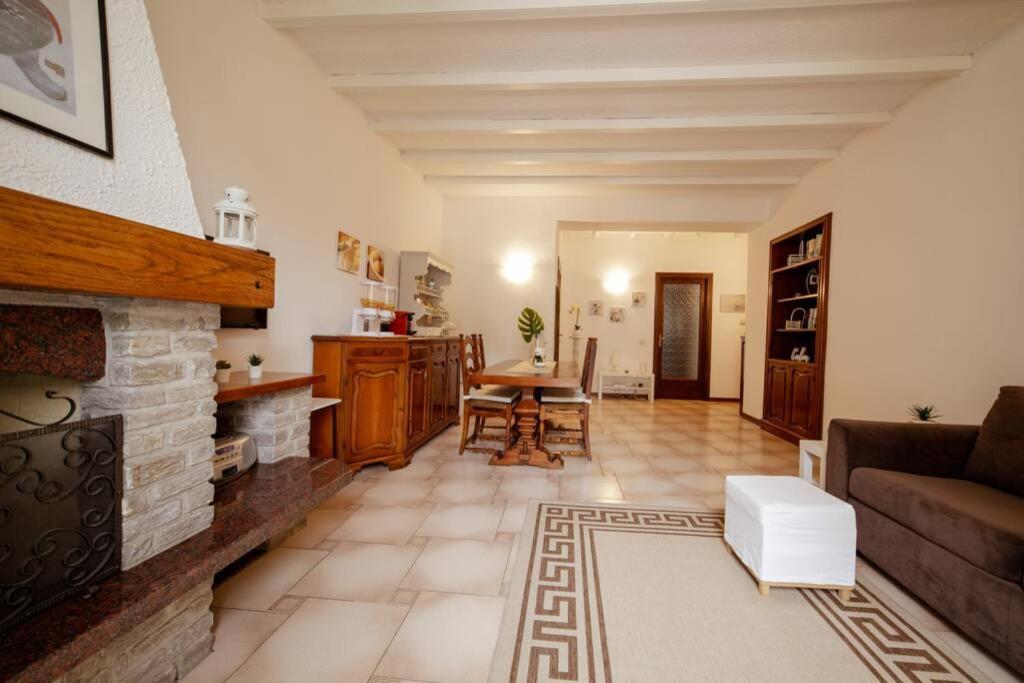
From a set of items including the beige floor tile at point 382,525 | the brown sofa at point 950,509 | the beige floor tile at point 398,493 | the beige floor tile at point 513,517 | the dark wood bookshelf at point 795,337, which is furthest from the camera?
the dark wood bookshelf at point 795,337

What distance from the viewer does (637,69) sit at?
2898 mm

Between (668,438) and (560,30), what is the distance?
12.8 ft

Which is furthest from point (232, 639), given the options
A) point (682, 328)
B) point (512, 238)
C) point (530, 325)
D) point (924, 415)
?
point (682, 328)

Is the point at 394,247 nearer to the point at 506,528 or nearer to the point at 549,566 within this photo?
the point at 506,528

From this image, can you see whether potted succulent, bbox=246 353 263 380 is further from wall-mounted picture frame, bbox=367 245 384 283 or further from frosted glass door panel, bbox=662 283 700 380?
frosted glass door panel, bbox=662 283 700 380

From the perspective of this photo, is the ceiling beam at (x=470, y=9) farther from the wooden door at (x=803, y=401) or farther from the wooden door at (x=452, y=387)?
→ the wooden door at (x=803, y=401)

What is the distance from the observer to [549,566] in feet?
6.37

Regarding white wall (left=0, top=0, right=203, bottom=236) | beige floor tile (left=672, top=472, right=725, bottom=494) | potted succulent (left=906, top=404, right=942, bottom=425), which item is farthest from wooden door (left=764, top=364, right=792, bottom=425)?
white wall (left=0, top=0, right=203, bottom=236)

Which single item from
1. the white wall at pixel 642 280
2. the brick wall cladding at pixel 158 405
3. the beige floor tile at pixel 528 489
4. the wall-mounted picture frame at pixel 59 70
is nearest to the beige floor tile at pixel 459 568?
the beige floor tile at pixel 528 489

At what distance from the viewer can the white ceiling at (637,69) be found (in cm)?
238

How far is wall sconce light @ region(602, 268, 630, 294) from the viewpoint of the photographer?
7676 millimetres

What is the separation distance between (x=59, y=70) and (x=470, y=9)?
1.97 meters

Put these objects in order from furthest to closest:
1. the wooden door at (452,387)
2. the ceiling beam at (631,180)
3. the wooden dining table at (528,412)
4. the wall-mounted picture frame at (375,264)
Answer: the ceiling beam at (631,180) → the wooden door at (452,387) → the wall-mounted picture frame at (375,264) → the wooden dining table at (528,412)

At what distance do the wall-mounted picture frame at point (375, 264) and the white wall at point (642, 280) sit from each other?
4.23 meters
